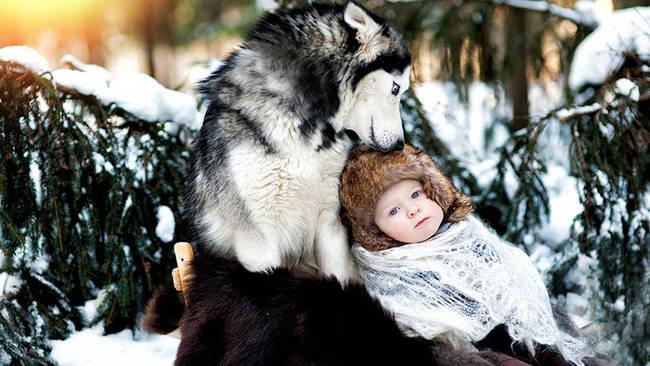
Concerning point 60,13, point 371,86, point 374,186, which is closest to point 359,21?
point 371,86

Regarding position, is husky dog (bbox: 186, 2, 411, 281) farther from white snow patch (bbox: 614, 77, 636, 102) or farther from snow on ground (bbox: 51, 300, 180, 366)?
white snow patch (bbox: 614, 77, 636, 102)

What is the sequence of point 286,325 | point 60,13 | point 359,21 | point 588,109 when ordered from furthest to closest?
point 60,13
point 588,109
point 359,21
point 286,325

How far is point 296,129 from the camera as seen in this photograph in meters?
2.21

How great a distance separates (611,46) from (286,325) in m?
2.89

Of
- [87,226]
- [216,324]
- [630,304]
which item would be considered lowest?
[630,304]

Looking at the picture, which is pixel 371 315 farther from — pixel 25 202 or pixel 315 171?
pixel 25 202

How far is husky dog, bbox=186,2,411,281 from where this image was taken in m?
2.20

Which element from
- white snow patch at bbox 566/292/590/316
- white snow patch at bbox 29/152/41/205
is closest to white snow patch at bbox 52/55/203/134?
white snow patch at bbox 29/152/41/205

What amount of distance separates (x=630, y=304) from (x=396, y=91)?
1.66m

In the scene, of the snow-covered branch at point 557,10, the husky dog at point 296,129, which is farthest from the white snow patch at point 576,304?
the snow-covered branch at point 557,10

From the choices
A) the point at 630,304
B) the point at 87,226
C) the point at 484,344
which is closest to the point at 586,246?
the point at 630,304

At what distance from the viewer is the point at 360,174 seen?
92.3 inches

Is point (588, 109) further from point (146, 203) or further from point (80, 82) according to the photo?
point (80, 82)

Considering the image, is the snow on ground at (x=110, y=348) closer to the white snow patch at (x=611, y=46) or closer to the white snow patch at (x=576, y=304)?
the white snow patch at (x=576, y=304)
